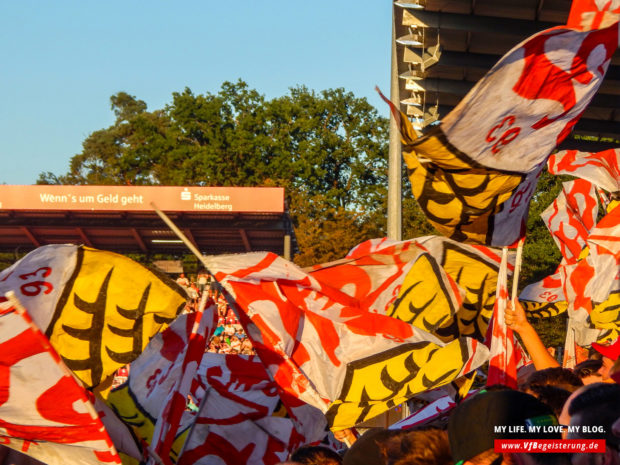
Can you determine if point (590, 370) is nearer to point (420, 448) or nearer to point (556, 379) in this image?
point (556, 379)

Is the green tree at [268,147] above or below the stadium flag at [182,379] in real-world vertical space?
below

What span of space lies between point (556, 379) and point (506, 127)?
115 cm

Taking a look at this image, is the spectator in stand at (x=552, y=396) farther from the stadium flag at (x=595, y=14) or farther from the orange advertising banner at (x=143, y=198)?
the orange advertising banner at (x=143, y=198)

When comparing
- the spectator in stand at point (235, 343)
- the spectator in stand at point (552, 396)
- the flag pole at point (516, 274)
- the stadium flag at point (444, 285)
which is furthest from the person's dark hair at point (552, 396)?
the spectator in stand at point (235, 343)

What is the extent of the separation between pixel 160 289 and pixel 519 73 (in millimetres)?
2687

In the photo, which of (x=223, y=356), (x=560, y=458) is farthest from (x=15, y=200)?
(x=560, y=458)

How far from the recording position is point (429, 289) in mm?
6637

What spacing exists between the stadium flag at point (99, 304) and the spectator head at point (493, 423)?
11.9ft

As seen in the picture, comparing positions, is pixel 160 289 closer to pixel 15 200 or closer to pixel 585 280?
pixel 585 280

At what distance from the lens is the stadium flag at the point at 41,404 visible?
16.8ft

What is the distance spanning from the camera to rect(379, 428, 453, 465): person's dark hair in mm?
3133

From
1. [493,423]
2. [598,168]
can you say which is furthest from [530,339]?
[493,423]

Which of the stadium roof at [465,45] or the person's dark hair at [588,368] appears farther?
the stadium roof at [465,45]

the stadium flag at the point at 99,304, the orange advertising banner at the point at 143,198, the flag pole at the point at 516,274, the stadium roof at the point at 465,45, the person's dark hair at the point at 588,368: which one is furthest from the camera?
the orange advertising banner at the point at 143,198
